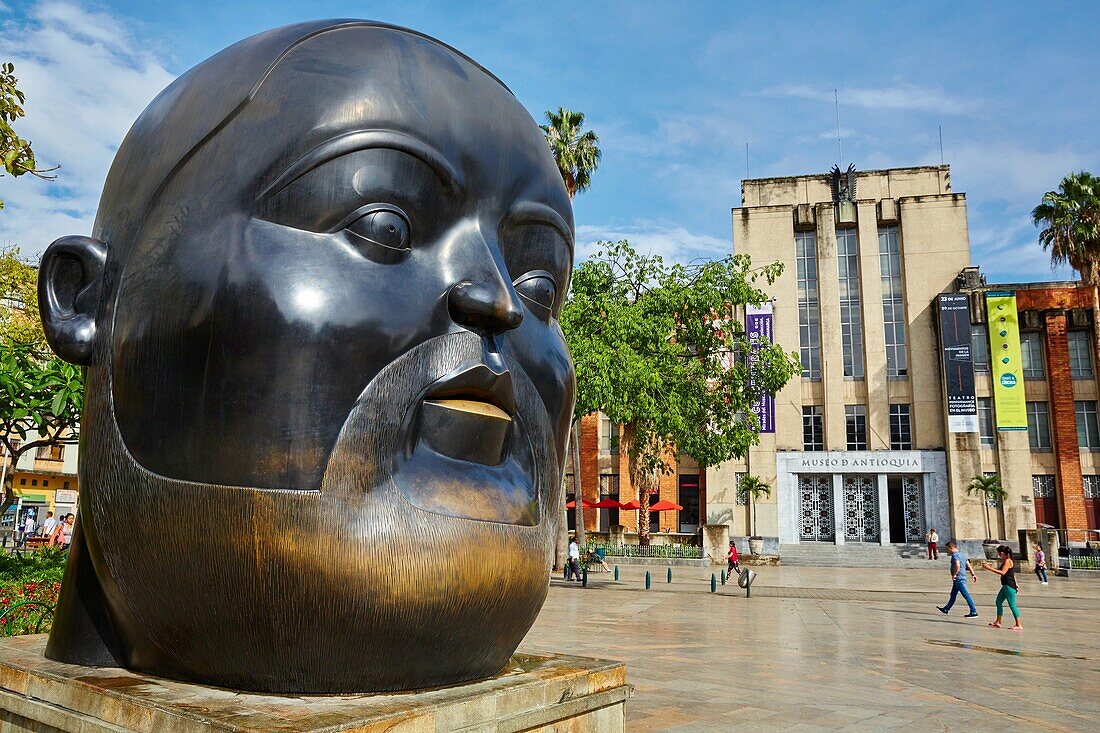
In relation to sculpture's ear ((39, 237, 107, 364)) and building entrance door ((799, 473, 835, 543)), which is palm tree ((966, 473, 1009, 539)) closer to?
building entrance door ((799, 473, 835, 543))

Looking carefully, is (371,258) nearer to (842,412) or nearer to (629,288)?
(629,288)

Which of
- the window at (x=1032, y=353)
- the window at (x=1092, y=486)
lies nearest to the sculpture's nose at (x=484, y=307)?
the window at (x=1032, y=353)

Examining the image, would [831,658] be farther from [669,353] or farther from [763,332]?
[763,332]

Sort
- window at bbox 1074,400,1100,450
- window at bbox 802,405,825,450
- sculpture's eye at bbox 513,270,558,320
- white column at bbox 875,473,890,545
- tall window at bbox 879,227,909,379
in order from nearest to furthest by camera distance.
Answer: sculpture's eye at bbox 513,270,558,320 → white column at bbox 875,473,890,545 → window at bbox 1074,400,1100,450 → tall window at bbox 879,227,909,379 → window at bbox 802,405,825,450

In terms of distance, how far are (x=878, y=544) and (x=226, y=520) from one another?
39293mm

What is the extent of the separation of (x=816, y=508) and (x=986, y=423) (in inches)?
346

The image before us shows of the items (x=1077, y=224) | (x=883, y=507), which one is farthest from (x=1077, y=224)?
(x=883, y=507)

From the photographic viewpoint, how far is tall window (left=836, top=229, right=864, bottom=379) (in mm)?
40375

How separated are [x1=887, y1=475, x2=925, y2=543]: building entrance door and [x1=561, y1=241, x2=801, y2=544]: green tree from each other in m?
16.8

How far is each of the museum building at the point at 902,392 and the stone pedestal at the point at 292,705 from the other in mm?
33982

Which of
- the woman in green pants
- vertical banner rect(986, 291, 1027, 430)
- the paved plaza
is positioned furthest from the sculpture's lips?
vertical banner rect(986, 291, 1027, 430)

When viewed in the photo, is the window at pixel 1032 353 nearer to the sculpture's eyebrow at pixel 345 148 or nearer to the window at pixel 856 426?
the window at pixel 856 426

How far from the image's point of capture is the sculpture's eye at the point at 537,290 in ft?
12.5

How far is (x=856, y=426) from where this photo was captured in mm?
Result: 39812
